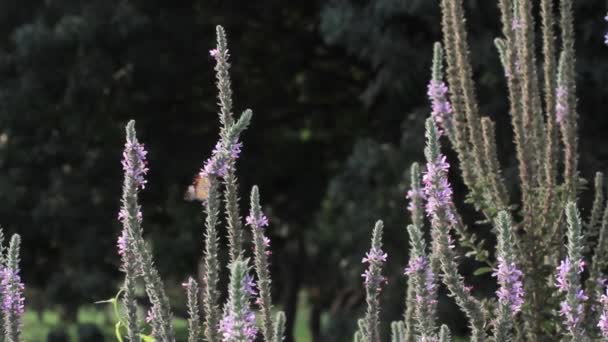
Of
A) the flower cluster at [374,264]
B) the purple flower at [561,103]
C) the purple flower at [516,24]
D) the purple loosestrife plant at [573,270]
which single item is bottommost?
the purple loosestrife plant at [573,270]

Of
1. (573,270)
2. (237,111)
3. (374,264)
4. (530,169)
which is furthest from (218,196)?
(237,111)

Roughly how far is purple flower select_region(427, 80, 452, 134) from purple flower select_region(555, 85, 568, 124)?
47 centimetres

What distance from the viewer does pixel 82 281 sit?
13.9 meters

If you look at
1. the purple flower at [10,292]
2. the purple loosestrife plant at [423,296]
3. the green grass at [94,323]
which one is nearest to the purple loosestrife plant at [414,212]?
the purple loosestrife plant at [423,296]

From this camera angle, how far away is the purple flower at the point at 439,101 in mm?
4754

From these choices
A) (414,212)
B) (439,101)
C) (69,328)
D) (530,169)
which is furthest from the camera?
(69,328)

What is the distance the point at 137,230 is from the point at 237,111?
12502 mm

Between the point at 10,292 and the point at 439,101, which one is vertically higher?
the point at 439,101

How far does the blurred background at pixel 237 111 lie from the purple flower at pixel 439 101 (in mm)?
7010

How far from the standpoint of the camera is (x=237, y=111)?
15312 mm

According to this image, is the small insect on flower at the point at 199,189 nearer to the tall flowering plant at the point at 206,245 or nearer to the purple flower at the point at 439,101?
the tall flowering plant at the point at 206,245

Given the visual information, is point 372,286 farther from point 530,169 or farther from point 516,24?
point 516,24

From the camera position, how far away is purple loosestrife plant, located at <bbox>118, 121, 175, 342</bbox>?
9.39 feet

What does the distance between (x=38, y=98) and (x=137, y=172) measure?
1169 cm
